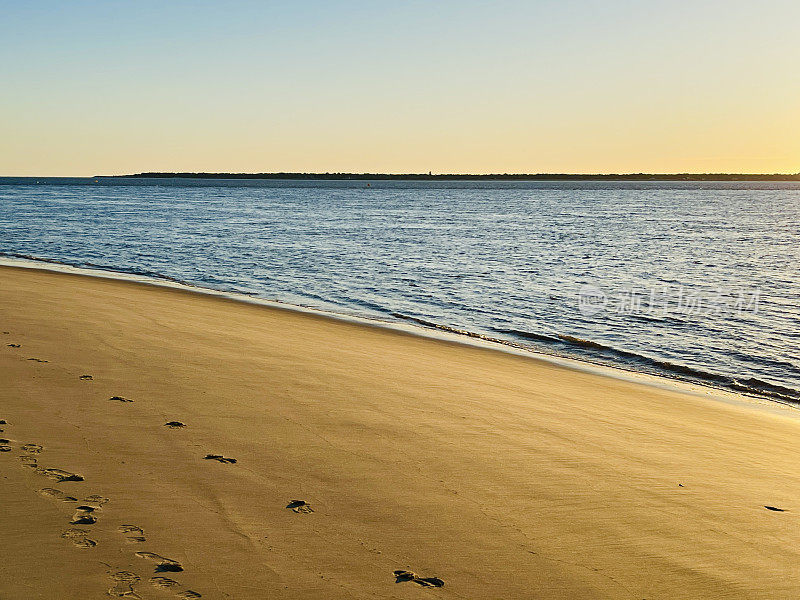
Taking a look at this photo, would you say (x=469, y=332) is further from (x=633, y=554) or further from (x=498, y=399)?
(x=633, y=554)

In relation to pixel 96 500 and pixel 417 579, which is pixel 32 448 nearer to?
pixel 96 500

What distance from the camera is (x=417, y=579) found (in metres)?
4.40

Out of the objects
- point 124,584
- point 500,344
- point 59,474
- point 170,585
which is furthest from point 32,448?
point 500,344

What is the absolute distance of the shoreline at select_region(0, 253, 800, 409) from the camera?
42.5 ft

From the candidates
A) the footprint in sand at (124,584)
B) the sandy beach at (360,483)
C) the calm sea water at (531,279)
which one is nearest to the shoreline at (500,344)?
the calm sea water at (531,279)

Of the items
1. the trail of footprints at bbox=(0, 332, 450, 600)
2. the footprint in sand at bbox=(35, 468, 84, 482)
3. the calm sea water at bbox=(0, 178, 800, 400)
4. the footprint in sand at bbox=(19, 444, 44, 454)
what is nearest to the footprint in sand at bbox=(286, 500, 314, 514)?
the trail of footprints at bbox=(0, 332, 450, 600)

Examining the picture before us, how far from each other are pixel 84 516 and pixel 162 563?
898 millimetres

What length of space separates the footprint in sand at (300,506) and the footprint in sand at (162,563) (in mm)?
1137

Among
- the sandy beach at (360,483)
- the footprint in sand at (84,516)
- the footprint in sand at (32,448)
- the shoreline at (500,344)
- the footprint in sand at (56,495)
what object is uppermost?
the footprint in sand at (32,448)

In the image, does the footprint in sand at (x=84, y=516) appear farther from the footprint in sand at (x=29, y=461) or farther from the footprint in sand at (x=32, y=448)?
the footprint in sand at (x=32, y=448)

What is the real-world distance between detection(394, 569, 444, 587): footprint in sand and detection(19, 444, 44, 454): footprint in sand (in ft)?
11.6

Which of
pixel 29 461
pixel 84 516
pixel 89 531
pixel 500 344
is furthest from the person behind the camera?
pixel 500 344

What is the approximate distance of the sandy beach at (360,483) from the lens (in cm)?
439

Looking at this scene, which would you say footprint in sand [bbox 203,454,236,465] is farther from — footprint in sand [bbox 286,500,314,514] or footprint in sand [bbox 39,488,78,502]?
footprint in sand [bbox 39,488,78,502]
